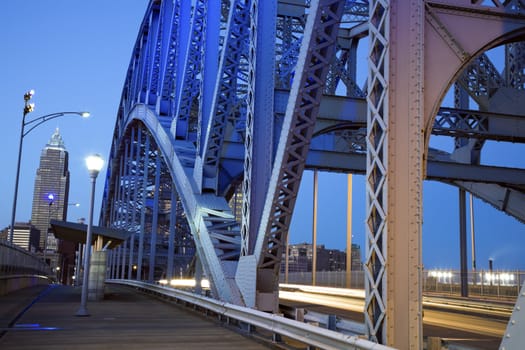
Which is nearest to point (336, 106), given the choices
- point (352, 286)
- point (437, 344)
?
point (437, 344)

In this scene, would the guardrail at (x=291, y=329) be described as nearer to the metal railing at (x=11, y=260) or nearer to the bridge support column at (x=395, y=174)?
the bridge support column at (x=395, y=174)

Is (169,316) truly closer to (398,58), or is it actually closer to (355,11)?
(398,58)

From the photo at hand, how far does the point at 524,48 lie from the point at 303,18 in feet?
29.5

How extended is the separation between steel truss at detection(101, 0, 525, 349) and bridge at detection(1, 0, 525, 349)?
0.07 feet

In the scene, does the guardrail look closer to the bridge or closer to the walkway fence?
the bridge

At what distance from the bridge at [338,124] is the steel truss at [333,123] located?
0.02 metres

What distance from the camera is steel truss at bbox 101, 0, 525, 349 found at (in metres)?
6.86

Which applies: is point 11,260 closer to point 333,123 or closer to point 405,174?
point 333,123

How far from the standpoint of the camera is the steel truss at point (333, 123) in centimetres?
686

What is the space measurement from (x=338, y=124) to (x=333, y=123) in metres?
0.25

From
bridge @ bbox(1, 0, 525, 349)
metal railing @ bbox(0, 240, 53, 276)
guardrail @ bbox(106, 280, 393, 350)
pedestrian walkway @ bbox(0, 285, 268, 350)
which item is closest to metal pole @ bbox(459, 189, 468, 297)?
bridge @ bbox(1, 0, 525, 349)

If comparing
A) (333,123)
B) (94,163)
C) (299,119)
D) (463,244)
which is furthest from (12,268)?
(463,244)

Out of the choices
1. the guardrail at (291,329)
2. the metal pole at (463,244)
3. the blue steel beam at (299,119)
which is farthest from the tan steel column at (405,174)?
the metal pole at (463,244)

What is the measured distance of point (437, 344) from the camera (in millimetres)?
6559
